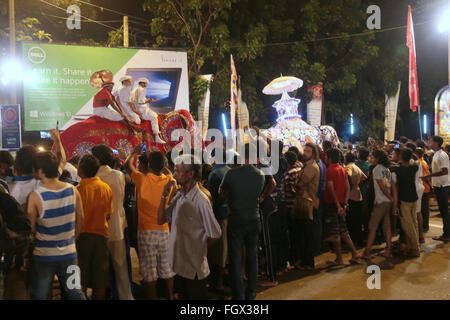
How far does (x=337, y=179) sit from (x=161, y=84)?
7354mm

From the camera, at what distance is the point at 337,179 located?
669cm

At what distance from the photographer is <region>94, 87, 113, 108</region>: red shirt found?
11102mm

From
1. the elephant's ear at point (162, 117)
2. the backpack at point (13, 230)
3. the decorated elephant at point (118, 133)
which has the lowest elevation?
the backpack at point (13, 230)

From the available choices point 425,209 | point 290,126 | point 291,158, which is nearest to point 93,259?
point 291,158

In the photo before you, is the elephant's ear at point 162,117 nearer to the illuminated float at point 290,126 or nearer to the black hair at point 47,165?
the illuminated float at point 290,126

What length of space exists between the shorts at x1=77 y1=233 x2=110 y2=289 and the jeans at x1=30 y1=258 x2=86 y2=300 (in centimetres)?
58

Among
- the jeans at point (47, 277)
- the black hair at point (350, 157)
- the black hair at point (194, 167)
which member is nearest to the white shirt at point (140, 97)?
the black hair at point (350, 157)

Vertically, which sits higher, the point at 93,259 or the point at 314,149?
the point at 314,149

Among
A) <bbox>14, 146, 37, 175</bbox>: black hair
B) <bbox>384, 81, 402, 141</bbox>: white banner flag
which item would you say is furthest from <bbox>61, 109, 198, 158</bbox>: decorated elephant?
<bbox>384, 81, 402, 141</bbox>: white banner flag

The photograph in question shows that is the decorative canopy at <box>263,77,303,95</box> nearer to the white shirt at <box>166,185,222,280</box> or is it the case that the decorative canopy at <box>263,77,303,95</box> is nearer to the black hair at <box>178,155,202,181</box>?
the black hair at <box>178,155,202,181</box>

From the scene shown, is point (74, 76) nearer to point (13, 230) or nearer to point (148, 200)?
point (148, 200)

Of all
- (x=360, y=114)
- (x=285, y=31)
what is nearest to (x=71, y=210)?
(x=285, y=31)

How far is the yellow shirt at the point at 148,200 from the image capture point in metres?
4.79

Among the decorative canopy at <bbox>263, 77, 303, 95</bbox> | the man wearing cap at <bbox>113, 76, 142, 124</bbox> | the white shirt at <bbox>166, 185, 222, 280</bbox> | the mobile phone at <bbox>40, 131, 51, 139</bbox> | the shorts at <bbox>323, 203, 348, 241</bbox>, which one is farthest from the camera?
the mobile phone at <bbox>40, 131, 51, 139</bbox>
